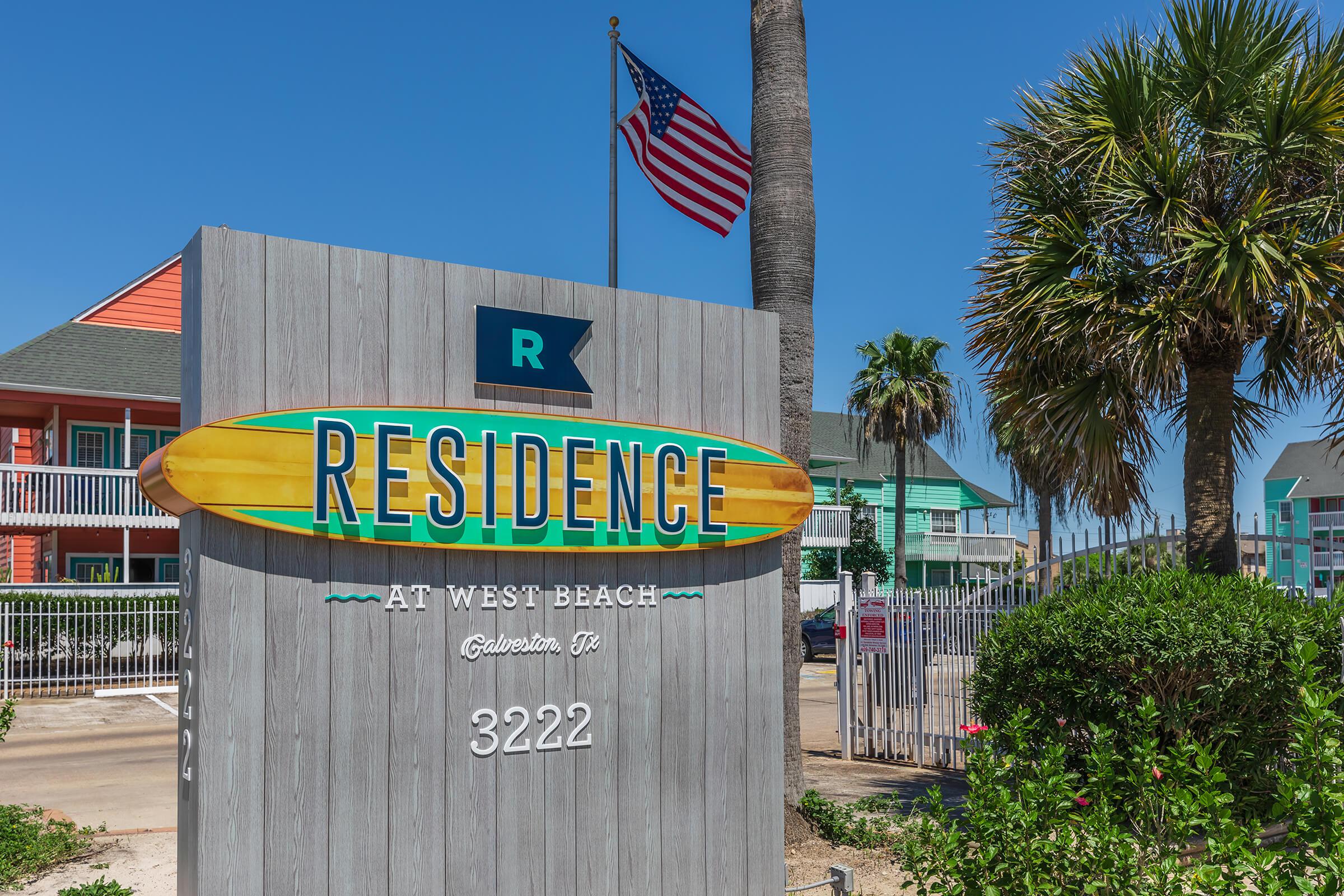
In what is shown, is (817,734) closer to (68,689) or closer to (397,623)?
(397,623)

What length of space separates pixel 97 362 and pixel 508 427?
22932 millimetres

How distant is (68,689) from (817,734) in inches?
529

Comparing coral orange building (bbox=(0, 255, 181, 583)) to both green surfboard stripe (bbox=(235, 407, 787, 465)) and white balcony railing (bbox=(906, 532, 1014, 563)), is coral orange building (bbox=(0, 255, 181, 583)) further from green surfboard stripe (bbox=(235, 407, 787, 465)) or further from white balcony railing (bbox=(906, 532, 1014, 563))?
white balcony railing (bbox=(906, 532, 1014, 563))

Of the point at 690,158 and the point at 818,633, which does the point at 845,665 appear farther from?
the point at 818,633

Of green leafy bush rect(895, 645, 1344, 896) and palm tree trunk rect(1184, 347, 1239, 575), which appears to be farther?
palm tree trunk rect(1184, 347, 1239, 575)

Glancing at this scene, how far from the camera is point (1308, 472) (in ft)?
157

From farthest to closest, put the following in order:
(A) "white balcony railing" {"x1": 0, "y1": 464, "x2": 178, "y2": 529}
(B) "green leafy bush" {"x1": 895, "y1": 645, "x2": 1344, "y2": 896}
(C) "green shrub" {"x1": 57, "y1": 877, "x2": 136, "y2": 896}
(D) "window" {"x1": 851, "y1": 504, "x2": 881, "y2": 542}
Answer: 1. (D) "window" {"x1": 851, "y1": 504, "x2": 881, "y2": 542}
2. (A) "white balcony railing" {"x1": 0, "y1": 464, "x2": 178, "y2": 529}
3. (C) "green shrub" {"x1": 57, "y1": 877, "x2": 136, "y2": 896}
4. (B) "green leafy bush" {"x1": 895, "y1": 645, "x2": 1344, "y2": 896}

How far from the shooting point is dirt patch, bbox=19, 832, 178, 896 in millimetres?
6855

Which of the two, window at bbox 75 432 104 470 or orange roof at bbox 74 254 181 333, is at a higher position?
orange roof at bbox 74 254 181 333

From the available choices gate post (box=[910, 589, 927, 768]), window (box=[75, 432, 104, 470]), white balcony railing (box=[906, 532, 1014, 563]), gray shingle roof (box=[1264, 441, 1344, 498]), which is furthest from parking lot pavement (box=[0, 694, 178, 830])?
gray shingle roof (box=[1264, 441, 1344, 498])

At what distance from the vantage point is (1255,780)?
7.39 metres

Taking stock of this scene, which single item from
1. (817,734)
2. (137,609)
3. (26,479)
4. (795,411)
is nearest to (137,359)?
(26,479)

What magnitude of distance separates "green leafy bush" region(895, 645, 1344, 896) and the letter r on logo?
2.79 meters

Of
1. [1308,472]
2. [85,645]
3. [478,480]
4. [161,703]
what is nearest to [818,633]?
[161,703]
